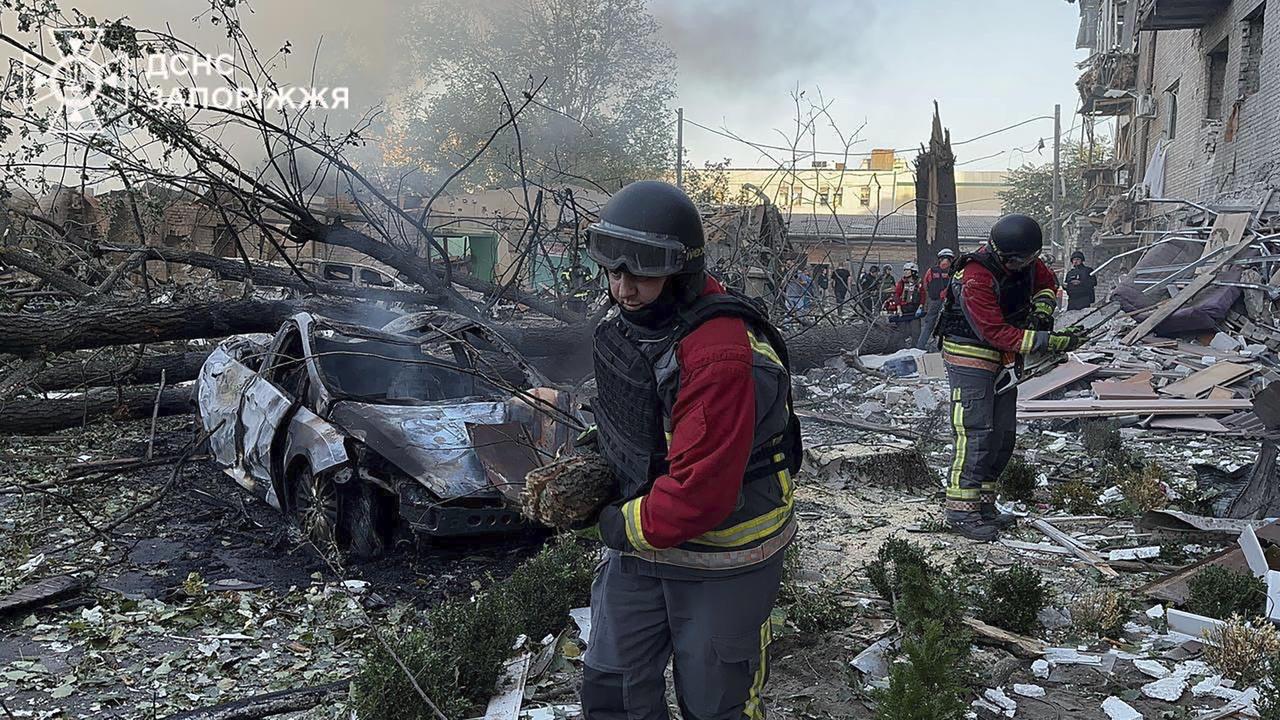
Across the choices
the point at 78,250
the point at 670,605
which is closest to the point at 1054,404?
the point at 670,605

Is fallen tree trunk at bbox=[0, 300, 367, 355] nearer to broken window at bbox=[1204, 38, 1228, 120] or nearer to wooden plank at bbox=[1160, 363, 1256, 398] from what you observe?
wooden plank at bbox=[1160, 363, 1256, 398]

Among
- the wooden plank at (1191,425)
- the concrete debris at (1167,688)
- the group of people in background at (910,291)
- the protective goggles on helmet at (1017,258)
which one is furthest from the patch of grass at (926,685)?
the group of people in background at (910,291)

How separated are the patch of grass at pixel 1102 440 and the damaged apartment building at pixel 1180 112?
3.56 metres

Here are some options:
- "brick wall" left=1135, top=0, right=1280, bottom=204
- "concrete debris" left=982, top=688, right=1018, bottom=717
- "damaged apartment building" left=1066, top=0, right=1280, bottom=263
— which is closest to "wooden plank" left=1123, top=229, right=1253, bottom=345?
"damaged apartment building" left=1066, top=0, right=1280, bottom=263

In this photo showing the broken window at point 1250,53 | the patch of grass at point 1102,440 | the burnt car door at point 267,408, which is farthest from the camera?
the broken window at point 1250,53

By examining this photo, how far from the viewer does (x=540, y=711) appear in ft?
11.5

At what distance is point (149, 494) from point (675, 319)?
18.4 ft

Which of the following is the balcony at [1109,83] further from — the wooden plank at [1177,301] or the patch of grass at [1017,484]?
the patch of grass at [1017,484]

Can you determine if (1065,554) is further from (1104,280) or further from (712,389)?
(1104,280)

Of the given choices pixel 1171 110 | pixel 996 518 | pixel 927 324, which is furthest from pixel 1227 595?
pixel 1171 110

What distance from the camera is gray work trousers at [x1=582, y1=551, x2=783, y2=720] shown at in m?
2.43

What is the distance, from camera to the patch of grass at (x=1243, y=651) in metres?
3.59

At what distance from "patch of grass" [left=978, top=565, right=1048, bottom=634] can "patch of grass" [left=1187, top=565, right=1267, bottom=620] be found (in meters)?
0.64

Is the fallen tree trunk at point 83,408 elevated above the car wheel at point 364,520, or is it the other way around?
the fallen tree trunk at point 83,408
